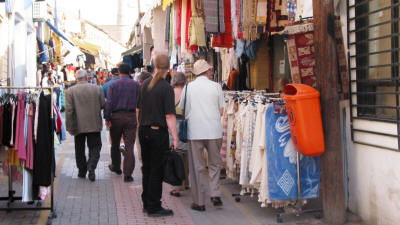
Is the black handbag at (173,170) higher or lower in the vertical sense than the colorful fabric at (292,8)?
lower

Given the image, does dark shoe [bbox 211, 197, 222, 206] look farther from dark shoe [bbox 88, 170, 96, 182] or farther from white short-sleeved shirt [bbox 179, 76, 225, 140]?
dark shoe [bbox 88, 170, 96, 182]

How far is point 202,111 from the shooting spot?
683 centimetres

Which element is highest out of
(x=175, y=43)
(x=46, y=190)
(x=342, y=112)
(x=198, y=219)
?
(x=175, y=43)

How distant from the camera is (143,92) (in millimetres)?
6602

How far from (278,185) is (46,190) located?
9.17 feet

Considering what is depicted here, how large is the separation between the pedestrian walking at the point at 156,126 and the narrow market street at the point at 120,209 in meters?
0.41

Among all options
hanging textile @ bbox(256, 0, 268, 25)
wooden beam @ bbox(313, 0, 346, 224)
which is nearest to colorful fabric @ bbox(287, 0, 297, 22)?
hanging textile @ bbox(256, 0, 268, 25)

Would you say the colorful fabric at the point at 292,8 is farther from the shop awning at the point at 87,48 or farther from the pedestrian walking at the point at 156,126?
the shop awning at the point at 87,48

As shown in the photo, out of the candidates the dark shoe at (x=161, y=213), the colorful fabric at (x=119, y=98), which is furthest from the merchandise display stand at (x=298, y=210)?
the colorful fabric at (x=119, y=98)

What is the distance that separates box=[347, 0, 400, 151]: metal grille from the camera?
5480 millimetres

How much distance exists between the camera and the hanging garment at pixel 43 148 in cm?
615

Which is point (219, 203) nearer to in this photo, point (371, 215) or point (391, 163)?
point (371, 215)

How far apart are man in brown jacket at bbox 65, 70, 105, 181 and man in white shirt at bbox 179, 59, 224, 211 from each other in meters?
2.63

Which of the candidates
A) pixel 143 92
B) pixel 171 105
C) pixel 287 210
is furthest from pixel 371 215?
pixel 143 92
